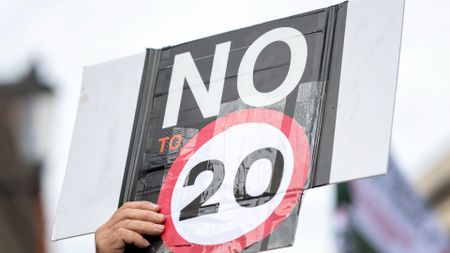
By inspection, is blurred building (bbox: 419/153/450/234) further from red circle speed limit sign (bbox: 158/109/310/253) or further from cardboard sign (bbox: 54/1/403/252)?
red circle speed limit sign (bbox: 158/109/310/253)

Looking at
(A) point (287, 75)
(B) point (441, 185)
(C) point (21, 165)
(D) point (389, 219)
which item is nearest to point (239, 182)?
(A) point (287, 75)

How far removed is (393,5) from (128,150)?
1.18 metres

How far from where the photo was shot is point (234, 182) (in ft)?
17.1

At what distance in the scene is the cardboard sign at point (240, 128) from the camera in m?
5.06

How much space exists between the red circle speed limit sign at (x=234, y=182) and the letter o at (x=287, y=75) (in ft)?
0.20

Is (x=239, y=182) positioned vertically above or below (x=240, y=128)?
below

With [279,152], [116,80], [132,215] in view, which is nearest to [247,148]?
[279,152]

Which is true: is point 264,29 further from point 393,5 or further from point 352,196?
point 352,196

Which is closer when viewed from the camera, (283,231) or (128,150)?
(283,231)

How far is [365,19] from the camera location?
5340 mm

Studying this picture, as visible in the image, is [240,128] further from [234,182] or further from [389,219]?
[389,219]

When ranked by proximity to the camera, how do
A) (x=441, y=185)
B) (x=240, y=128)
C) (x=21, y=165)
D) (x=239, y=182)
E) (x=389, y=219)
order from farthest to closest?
(x=441, y=185) → (x=389, y=219) → (x=21, y=165) → (x=240, y=128) → (x=239, y=182)

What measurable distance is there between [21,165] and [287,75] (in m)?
4.72

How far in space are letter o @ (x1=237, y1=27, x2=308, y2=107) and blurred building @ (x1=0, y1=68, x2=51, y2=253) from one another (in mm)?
1367
